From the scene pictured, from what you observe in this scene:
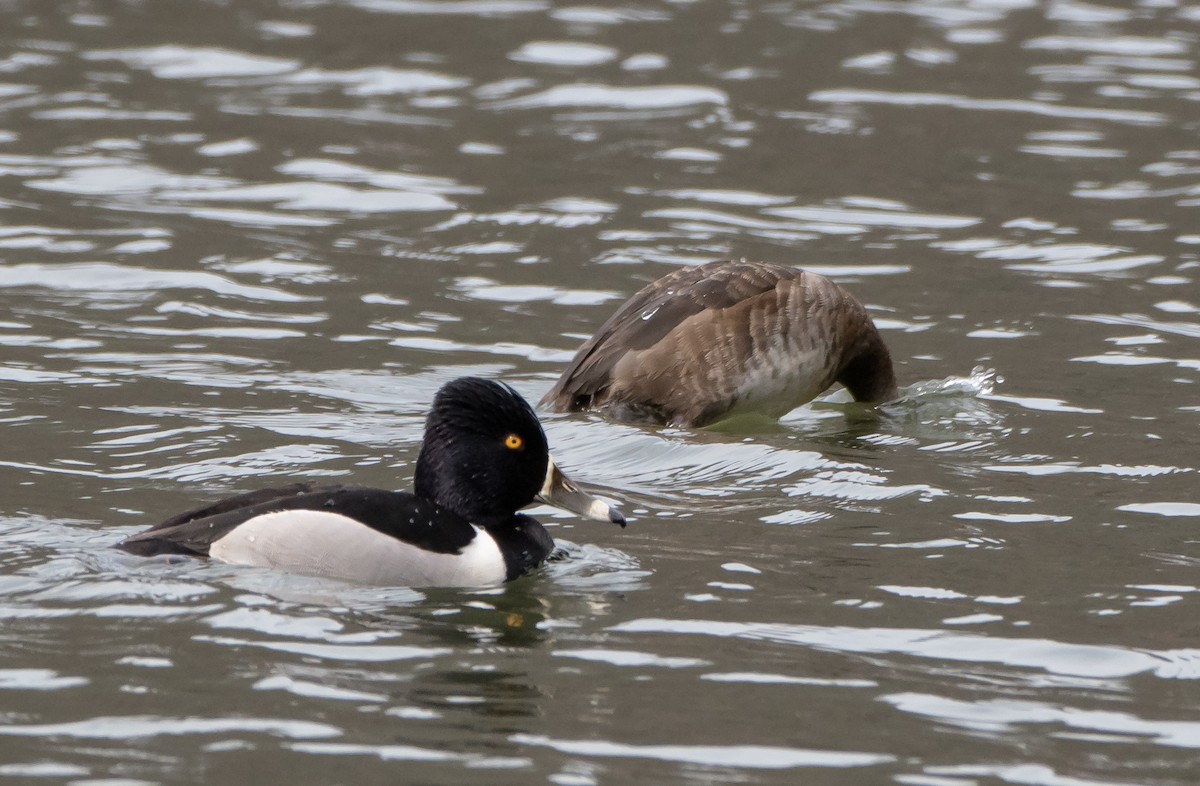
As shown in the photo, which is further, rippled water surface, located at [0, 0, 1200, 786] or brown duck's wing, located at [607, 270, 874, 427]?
brown duck's wing, located at [607, 270, 874, 427]

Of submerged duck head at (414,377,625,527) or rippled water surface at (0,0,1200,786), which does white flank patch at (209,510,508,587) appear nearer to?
rippled water surface at (0,0,1200,786)

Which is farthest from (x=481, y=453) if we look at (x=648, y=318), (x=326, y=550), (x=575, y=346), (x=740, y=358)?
(x=575, y=346)

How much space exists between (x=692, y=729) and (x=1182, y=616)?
1990mm

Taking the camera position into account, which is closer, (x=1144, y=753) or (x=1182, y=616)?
(x=1144, y=753)

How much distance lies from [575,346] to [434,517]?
12.8 ft

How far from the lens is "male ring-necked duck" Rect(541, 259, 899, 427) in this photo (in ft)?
28.6

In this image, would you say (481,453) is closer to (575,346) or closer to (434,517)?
(434,517)

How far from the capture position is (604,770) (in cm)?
489

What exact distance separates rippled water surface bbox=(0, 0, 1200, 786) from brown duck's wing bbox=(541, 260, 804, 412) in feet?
0.72

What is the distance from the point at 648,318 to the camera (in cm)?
880

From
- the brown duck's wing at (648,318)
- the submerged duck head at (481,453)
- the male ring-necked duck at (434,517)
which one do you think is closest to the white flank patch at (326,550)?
the male ring-necked duck at (434,517)

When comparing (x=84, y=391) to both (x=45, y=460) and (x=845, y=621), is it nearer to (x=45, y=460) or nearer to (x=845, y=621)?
(x=45, y=460)

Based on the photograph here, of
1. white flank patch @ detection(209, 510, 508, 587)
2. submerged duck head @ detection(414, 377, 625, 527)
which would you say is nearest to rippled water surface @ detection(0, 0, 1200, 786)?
white flank patch @ detection(209, 510, 508, 587)

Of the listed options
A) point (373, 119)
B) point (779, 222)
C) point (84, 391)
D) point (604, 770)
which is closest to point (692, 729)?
point (604, 770)
